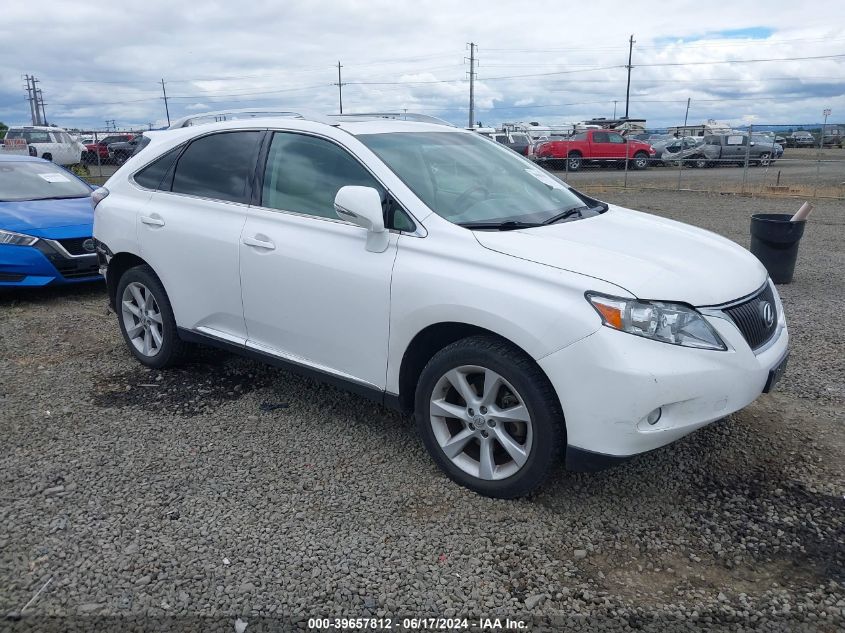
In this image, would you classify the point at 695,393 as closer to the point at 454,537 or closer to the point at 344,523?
the point at 454,537

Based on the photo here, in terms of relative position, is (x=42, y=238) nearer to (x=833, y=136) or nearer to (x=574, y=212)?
(x=574, y=212)

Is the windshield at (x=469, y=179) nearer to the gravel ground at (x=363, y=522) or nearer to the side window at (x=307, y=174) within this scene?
the side window at (x=307, y=174)

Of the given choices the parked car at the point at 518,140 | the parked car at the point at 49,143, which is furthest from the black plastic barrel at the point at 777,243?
the parked car at the point at 49,143

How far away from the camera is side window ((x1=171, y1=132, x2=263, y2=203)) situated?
4.27 m

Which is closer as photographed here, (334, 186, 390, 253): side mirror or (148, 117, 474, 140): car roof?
(334, 186, 390, 253): side mirror

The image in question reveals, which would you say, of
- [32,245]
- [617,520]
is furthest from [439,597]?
[32,245]

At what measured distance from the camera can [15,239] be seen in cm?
697

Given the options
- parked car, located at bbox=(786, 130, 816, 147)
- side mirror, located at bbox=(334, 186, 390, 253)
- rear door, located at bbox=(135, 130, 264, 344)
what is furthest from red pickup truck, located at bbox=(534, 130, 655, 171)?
side mirror, located at bbox=(334, 186, 390, 253)

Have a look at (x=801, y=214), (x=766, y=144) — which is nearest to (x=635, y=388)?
(x=801, y=214)

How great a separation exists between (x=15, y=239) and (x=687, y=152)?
92.4 ft

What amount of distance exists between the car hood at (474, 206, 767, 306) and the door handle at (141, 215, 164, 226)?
234 centimetres

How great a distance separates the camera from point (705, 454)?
3.81 m

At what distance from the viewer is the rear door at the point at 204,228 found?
4.21 m

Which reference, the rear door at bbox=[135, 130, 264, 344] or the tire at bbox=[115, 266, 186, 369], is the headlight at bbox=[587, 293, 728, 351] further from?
the tire at bbox=[115, 266, 186, 369]
